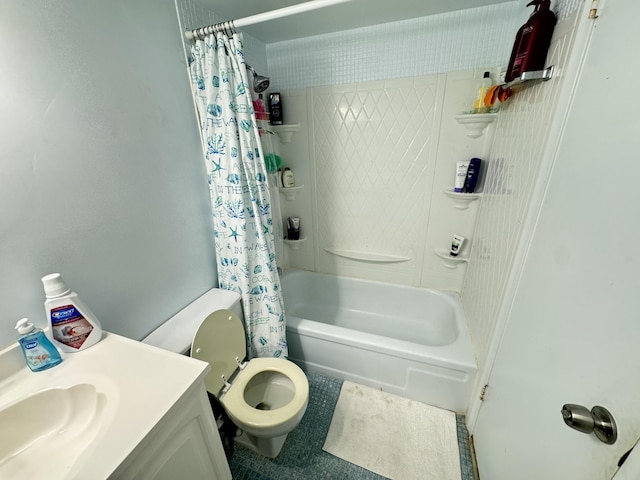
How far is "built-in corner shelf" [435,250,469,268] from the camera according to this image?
1.80 meters

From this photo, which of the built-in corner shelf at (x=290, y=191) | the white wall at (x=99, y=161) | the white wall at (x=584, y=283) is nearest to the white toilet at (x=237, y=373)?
the white wall at (x=99, y=161)

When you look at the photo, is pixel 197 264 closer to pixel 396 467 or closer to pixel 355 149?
pixel 355 149

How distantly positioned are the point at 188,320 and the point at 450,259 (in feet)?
5.67

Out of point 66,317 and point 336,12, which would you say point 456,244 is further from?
point 66,317

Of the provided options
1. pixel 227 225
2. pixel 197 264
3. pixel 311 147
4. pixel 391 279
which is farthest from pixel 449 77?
pixel 197 264

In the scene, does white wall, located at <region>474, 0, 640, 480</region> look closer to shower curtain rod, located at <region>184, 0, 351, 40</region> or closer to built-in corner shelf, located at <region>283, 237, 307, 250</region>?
shower curtain rod, located at <region>184, 0, 351, 40</region>

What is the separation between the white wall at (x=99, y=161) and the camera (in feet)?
2.28

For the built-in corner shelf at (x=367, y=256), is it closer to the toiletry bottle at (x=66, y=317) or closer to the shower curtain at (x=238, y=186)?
the shower curtain at (x=238, y=186)

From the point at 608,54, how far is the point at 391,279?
171 cm

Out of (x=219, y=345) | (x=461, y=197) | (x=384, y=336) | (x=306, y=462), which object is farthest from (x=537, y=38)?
(x=306, y=462)

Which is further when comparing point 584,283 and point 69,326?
point 69,326

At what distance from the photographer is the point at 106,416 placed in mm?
594

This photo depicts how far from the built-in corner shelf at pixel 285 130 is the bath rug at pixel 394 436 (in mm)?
1870

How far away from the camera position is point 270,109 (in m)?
1.87
